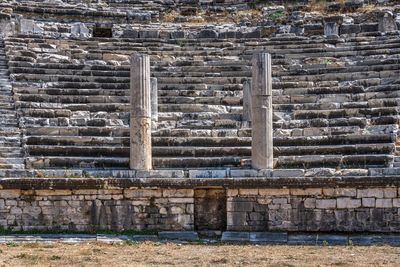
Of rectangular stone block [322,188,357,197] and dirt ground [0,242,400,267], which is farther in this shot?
rectangular stone block [322,188,357,197]

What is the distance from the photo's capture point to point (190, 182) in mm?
16344

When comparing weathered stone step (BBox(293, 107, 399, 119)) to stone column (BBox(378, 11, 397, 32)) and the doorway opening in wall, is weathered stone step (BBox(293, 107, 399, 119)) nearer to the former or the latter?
the doorway opening in wall

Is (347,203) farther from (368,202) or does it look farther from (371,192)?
(371,192)

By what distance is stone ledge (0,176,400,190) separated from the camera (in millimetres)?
16078

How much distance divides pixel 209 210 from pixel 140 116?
2313mm

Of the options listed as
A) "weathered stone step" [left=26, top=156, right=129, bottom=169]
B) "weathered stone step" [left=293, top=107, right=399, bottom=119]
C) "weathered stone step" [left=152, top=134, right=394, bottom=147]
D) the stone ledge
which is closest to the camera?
the stone ledge

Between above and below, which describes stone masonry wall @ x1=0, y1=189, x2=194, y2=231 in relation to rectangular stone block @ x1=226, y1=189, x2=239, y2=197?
below

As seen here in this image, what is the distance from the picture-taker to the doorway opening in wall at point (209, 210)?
16.7 metres

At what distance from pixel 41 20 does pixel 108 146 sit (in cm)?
938

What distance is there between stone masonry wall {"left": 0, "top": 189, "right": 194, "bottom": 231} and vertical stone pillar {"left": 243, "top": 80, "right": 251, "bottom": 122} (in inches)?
129

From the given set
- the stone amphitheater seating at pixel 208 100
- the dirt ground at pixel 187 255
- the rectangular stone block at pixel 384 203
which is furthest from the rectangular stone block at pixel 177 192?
the rectangular stone block at pixel 384 203

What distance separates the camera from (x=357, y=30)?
24.0 m

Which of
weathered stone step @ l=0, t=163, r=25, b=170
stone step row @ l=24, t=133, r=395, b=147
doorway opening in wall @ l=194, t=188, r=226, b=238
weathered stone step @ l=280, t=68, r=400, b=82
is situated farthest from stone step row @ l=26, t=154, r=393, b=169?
weathered stone step @ l=280, t=68, r=400, b=82

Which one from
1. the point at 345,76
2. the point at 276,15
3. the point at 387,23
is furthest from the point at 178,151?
the point at 276,15
